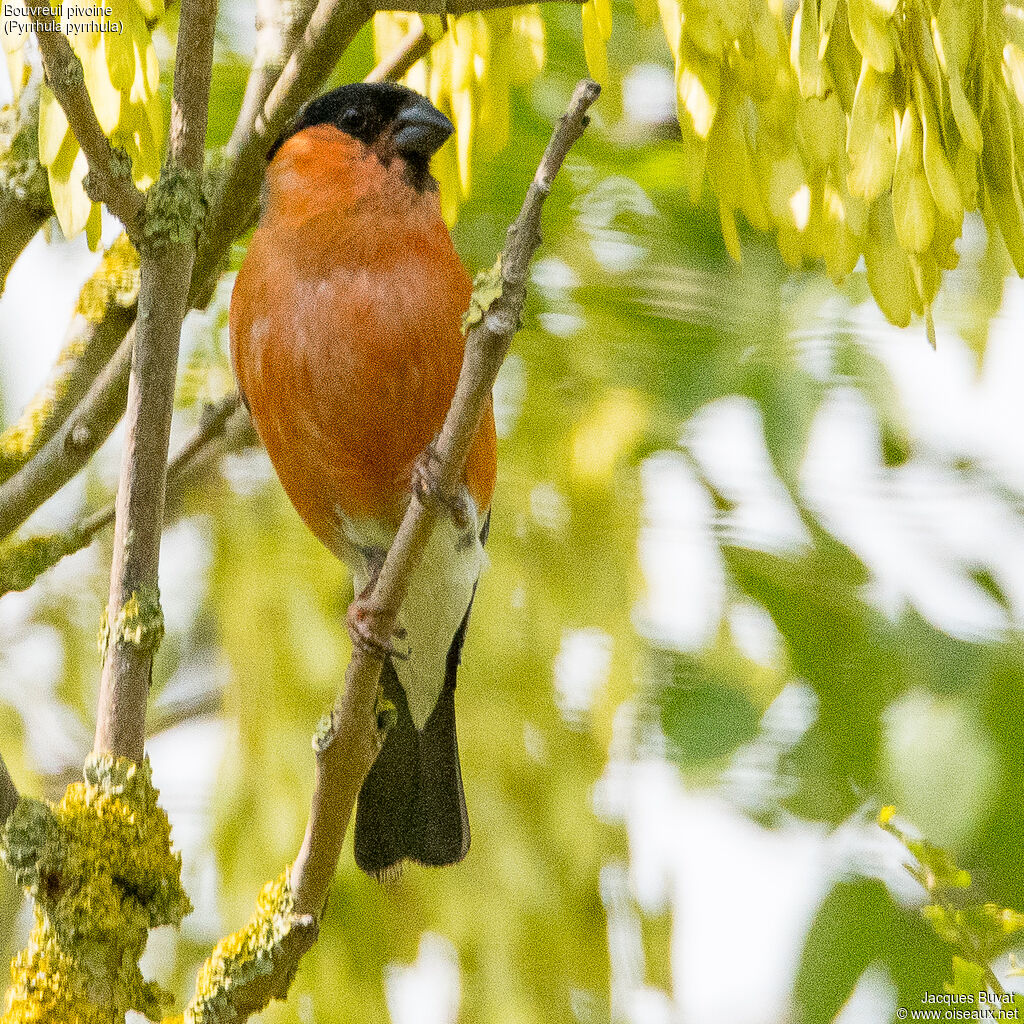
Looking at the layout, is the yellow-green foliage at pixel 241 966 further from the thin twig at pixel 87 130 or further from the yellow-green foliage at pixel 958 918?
the thin twig at pixel 87 130

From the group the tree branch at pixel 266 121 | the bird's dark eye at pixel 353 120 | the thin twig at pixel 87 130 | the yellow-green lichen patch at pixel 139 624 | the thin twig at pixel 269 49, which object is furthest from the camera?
the bird's dark eye at pixel 353 120

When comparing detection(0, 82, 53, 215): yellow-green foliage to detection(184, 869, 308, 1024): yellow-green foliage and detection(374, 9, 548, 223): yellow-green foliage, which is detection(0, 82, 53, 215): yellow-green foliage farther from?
detection(184, 869, 308, 1024): yellow-green foliage

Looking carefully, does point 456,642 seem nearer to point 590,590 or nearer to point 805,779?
point 590,590

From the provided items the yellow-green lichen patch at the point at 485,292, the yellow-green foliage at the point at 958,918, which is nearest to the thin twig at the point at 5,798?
the yellow-green lichen patch at the point at 485,292

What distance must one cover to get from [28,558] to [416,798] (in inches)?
37.3

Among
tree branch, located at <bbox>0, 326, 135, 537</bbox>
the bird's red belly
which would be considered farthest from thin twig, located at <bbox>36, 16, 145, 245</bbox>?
the bird's red belly

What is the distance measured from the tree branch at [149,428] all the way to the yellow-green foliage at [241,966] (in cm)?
31

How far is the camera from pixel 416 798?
2896mm

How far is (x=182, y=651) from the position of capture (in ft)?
13.7

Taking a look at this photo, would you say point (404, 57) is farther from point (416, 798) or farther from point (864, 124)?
point (416, 798)

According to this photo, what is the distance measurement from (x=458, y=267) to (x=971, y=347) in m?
1.10

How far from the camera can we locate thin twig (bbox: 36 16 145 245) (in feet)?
5.99

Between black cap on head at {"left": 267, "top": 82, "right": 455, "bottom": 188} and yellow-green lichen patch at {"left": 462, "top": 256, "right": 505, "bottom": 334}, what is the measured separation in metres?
1.01

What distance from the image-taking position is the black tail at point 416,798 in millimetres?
2848
